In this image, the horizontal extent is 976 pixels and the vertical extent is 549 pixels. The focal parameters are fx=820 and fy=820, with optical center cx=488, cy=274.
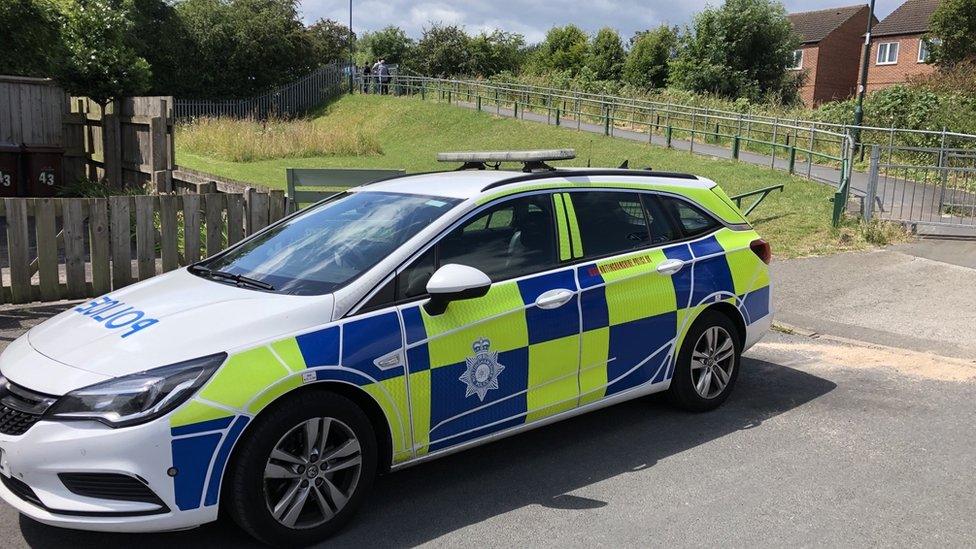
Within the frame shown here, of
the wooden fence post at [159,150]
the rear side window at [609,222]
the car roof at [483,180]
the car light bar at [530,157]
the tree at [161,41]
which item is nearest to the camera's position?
the car roof at [483,180]

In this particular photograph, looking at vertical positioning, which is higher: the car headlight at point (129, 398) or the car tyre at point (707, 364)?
the car headlight at point (129, 398)

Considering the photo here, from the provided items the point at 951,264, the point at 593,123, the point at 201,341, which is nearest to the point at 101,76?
the point at 201,341

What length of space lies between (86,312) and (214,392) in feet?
3.86

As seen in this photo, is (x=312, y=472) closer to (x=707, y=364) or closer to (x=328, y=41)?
(x=707, y=364)

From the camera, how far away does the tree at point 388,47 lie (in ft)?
183

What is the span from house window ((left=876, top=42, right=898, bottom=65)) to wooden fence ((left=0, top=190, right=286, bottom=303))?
47.1m

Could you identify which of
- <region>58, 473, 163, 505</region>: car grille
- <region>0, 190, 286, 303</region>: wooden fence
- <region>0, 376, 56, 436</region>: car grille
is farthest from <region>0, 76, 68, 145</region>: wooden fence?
<region>58, 473, 163, 505</region>: car grille

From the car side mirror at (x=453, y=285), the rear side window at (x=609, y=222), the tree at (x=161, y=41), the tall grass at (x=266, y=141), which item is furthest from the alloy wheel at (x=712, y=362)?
the tree at (x=161, y=41)

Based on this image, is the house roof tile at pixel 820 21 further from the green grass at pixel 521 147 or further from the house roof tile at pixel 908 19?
the green grass at pixel 521 147

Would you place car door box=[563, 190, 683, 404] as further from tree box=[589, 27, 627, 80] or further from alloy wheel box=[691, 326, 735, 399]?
tree box=[589, 27, 627, 80]

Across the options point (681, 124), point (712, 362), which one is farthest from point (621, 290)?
point (681, 124)

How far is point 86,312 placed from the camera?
3947mm

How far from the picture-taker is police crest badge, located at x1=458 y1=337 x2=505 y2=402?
3.94 metres

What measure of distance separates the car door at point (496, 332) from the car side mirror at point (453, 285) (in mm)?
51
